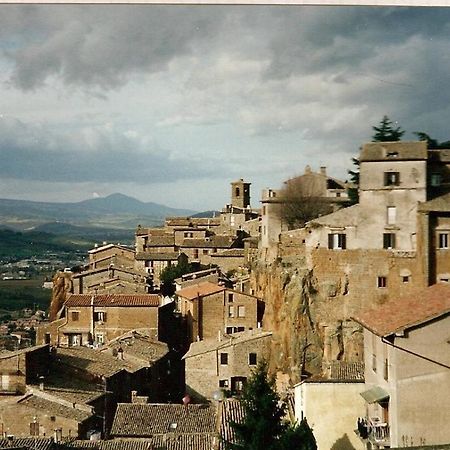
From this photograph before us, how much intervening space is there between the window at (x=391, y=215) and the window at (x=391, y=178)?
0.39m

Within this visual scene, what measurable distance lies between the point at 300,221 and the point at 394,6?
9722mm

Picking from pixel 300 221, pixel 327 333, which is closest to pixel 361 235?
pixel 327 333

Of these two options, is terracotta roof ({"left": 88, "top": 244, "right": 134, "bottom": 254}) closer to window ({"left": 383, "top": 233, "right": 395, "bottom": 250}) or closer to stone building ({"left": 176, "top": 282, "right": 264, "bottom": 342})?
stone building ({"left": 176, "top": 282, "right": 264, "bottom": 342})

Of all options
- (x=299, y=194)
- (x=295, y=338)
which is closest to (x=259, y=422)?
(x=295, y=338)

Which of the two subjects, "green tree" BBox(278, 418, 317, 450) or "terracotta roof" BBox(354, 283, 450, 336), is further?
"green tree" BBox(278, 418, 317, 450)

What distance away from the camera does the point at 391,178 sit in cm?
1202

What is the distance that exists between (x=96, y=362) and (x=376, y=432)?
23.1ft

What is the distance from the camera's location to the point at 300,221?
16.1 meters

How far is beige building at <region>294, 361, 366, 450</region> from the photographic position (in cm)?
740

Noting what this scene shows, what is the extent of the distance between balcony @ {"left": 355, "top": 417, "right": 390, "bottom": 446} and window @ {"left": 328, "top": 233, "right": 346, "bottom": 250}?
19.8ft

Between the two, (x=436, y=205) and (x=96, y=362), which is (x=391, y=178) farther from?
(x=96, y=362)

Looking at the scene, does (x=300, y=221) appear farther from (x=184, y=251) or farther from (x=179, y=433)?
(x=184, y=251)

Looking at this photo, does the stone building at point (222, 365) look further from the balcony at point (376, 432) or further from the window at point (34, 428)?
the balcony at point (376, 432)

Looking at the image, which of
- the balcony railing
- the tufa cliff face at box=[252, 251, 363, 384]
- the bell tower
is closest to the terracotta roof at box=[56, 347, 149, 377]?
the tufa cliff face at box=[252, 251, 363, 384]
